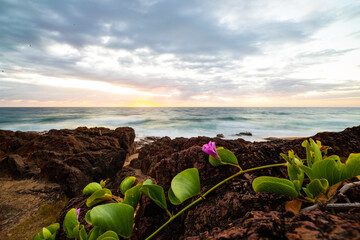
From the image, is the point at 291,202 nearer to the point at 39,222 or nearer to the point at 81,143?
the point at 39,222

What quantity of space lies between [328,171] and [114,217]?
595mm

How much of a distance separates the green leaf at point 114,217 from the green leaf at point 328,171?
517 mm

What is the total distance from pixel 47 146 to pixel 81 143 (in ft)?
2.37

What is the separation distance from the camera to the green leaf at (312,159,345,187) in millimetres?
437

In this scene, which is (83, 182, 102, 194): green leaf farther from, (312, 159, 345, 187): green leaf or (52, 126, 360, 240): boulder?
(312, 159, 345, 187): green leaf

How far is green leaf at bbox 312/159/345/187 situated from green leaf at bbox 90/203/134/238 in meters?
0.52

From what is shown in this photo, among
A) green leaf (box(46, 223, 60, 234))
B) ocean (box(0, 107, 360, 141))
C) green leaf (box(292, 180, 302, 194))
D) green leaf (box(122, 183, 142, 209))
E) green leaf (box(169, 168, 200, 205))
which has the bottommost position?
ocean (box(0, 107, 360, 141))

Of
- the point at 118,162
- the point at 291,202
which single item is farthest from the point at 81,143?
the point at 291,202

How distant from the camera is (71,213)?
0.68 meters

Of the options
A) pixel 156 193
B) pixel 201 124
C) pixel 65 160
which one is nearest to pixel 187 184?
pixel 156 193

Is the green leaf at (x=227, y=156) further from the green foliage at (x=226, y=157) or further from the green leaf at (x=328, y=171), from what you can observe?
the green leaf at (x=328, y=171)

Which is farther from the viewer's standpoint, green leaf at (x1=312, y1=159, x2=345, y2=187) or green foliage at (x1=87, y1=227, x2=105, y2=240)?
green foliage at (x1=87, y1=227, x2=105, y2=240)

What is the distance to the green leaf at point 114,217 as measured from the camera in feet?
1.57

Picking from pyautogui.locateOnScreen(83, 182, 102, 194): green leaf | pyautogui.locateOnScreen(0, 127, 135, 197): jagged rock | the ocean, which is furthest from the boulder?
the ocean
